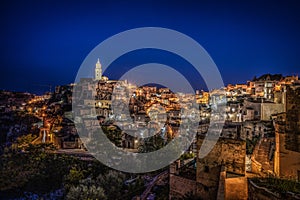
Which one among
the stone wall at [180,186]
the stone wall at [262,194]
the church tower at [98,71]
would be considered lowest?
the stone wall at [180,186]

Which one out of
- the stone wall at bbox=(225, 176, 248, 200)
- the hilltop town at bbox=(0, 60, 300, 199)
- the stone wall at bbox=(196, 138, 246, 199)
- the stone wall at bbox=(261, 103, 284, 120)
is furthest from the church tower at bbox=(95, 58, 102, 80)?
the stone wall at bbox=(225, 176, 248, 200)

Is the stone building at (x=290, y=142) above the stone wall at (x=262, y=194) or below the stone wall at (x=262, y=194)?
above

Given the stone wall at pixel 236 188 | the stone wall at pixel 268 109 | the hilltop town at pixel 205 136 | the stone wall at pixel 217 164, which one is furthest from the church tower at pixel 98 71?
the stone wall at pixel 236 188

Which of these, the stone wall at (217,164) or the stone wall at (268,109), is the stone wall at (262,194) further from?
the stone wall at (268,109)

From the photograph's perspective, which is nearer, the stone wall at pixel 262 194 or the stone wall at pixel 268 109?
the stone wall at pixel 262 194

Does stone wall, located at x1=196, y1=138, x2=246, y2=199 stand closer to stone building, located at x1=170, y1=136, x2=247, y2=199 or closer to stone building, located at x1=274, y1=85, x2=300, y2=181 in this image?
stone building, located at x1=170, y1=136, x2=247, y2=199

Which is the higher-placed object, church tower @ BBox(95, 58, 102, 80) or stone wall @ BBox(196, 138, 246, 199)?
church tower @ BBox(95, 58, 102, 80)

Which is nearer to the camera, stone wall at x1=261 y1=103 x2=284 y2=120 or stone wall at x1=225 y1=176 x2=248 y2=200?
stone wall at x1=225 y1=176 x2=248 y2=200

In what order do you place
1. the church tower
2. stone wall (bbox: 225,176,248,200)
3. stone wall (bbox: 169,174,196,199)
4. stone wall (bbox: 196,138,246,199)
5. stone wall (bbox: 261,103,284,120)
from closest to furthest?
stone wall (bbox: 225,176,248,200), stone wall (bbox: 196,138,246,199), stone wall (bbox: 169,174,196,199), stone wall (bbox: 261,103,284,120), the church tower

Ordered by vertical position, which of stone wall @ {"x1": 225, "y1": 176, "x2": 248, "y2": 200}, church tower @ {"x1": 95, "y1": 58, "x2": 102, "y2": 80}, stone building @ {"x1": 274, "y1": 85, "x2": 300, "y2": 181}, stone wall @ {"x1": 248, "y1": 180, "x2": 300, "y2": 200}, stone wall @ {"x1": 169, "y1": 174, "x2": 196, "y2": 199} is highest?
church tower @ {"x1": 95, "y1": 58, "x2": 102, "y2": 80}

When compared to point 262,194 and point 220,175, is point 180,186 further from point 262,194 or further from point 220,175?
point 262,194

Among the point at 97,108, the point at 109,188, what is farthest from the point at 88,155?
the point at 97,108

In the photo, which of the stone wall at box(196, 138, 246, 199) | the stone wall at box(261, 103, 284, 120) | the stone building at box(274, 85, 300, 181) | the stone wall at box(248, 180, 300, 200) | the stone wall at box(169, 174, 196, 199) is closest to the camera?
the stone wall at box(248, 180, 300, 200)

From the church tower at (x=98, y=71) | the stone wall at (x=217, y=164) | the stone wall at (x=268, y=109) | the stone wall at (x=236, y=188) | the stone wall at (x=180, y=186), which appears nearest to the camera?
the stone wall at (x=236, y=188)
